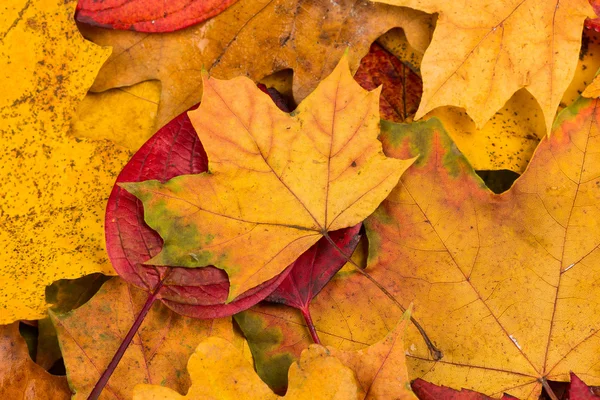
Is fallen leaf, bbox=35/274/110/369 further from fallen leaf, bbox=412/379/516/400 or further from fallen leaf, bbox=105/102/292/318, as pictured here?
fallen leaf, bbox=412/379/516/400

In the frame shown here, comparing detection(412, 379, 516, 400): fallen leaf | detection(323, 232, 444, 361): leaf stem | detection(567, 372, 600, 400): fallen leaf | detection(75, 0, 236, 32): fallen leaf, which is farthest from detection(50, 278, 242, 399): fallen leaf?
detection(567, 372, 600, 400): fallen leaf

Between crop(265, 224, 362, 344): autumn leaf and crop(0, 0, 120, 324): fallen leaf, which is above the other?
crop(0, 0, 120, 324): fallen leaf

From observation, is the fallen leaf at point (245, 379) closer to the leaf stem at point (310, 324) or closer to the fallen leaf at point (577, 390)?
the leaf stem at point (310, 324)

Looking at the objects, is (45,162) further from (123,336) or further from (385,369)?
(385,369)

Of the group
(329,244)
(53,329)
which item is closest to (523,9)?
(329,244)

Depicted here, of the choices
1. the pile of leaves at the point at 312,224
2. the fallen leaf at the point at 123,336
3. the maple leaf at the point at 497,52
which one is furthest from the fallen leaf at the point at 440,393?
the maple leaf at the point at 497,52

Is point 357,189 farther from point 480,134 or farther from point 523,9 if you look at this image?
point 523,9
